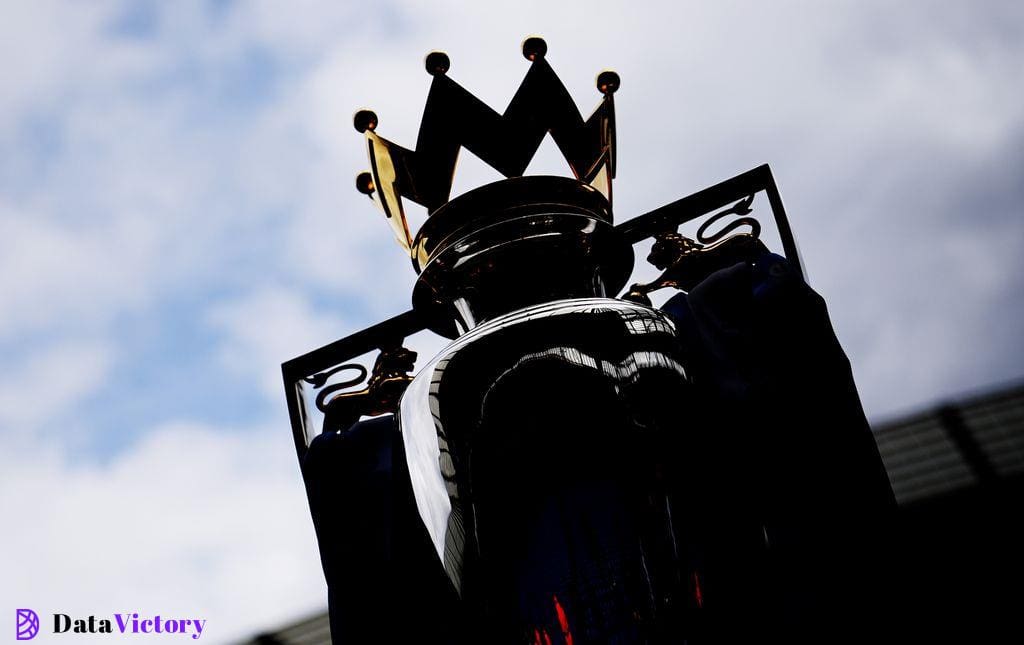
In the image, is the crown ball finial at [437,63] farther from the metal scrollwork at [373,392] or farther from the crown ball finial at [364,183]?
the metal scrollwork at [373,392]

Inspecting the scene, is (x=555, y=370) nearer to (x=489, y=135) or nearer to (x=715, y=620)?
(x=715, y=620)

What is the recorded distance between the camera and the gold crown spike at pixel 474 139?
96 centimetres

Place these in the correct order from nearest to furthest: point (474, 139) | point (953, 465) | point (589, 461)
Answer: point (589, 461) < point (474, 139) < point (953, 465)

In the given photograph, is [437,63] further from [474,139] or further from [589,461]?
Result: [589,461]

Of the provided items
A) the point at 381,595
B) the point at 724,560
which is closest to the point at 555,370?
the point at 724,560

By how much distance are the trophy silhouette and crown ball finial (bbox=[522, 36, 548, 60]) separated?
0.20m

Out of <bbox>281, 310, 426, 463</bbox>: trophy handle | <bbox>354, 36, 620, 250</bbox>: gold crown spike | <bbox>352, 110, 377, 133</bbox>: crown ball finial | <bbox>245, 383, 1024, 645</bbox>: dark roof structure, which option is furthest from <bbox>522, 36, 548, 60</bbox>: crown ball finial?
<bbox>245, 383, 1024, 645</bbox>: dark roof structure

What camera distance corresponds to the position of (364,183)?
1055 mm

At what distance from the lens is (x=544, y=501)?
712 mm

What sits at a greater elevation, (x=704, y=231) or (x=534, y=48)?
(x=534, y=48)

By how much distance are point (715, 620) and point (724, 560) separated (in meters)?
0.05

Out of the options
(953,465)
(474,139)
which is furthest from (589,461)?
(953,465)

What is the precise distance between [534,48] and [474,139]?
0.13 m

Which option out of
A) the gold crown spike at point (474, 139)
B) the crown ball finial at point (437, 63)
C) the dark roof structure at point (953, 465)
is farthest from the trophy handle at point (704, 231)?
the dark roof structure at point (953, 465)
